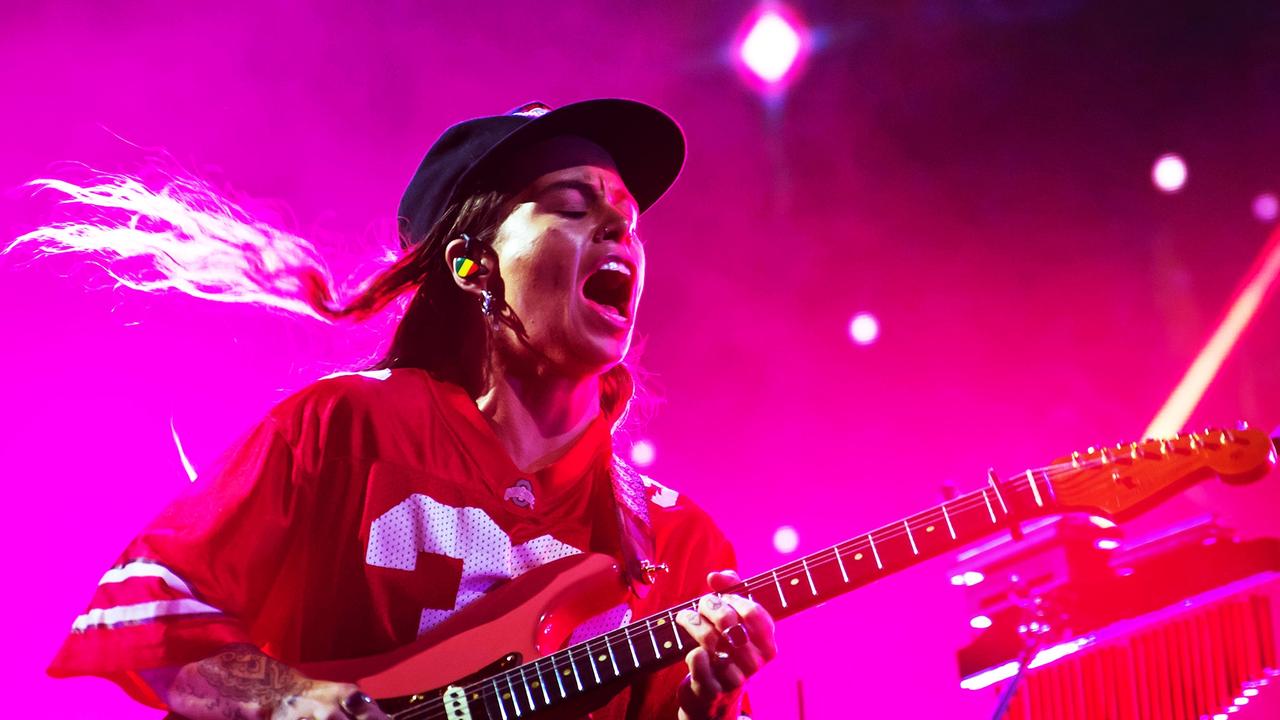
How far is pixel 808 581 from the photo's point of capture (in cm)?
259

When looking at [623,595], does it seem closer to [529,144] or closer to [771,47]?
[529,144]

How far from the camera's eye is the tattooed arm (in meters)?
2.20

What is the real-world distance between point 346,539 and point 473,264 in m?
0.87

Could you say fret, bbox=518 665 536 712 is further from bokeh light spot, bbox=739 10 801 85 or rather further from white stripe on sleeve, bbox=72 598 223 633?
bokeh light spot, bbox=739 10 801 85

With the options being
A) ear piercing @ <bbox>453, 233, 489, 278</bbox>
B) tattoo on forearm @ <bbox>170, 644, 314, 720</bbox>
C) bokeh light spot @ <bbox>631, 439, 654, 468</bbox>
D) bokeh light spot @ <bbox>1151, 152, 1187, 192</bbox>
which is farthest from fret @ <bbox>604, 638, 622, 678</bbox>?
bokeh light spot @ <bbox>1151, 152, 1187, 192</bbox>

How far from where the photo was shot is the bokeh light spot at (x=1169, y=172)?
5461mm

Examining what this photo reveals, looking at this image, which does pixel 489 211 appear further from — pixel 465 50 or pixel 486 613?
pixel 465 50

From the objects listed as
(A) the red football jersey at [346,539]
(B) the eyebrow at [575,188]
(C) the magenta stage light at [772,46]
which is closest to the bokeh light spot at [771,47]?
(C) the magenta stage light at [772,46]

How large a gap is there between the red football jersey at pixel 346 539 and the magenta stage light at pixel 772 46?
3035 millimetres

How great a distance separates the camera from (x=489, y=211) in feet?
9.95

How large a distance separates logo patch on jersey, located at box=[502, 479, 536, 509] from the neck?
4.9 inches

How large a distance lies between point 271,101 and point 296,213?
1.69 feet

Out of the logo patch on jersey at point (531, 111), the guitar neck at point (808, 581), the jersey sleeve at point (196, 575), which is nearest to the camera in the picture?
the jersey sleeve at point (196, 575)

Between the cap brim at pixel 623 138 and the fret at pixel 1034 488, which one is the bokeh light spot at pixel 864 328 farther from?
the fret at pixel 1034 488
